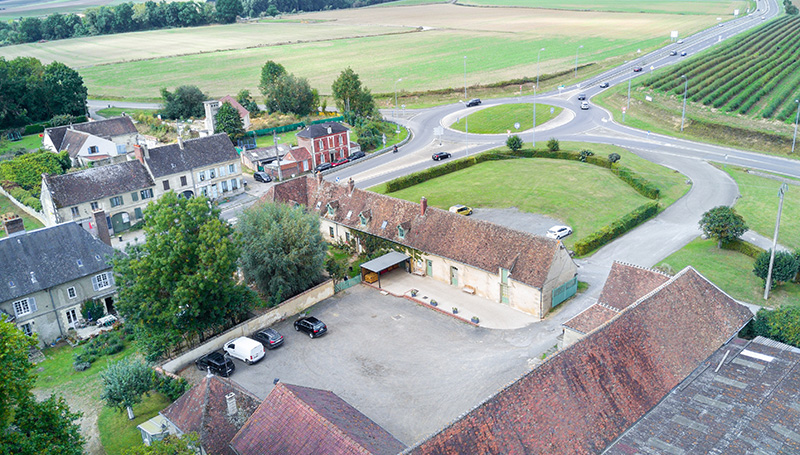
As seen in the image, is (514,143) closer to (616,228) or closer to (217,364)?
(616,228)

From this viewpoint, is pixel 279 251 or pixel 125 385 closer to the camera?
pixel 125 385

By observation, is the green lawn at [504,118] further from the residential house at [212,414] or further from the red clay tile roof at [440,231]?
the residential house at [212,414]

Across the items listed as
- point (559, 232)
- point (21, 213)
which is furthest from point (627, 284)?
point (21, 213)

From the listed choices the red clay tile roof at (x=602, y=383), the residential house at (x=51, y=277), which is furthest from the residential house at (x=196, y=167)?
the red clay tile roof at (x=602, y=383)

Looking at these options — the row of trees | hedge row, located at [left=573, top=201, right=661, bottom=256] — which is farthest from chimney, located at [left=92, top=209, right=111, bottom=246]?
the row of trees

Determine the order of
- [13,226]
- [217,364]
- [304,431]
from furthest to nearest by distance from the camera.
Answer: [13,226], [217,364], [304,431]
